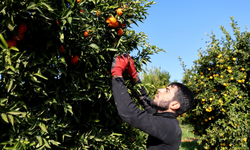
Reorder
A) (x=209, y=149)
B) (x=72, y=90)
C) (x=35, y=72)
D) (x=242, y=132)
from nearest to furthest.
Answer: (x=35, y=72)
(x=72, y=90)
(x=242, y=132)
(x=209, y=149)

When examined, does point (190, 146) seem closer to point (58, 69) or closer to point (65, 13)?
point (58, 69)

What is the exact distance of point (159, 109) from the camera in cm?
229

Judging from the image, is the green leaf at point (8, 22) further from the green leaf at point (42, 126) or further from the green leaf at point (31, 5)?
the green leaf at point (42, 126)

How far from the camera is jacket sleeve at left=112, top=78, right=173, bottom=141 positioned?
186cm

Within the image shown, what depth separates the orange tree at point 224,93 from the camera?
5824mm

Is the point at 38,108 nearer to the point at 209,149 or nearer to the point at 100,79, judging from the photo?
the point at 100,79

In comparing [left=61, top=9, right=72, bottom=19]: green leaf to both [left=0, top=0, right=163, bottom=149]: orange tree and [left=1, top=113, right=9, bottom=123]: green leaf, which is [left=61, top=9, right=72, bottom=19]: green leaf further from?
[left=1, top=113, right=9, bottom=123]: green leaf

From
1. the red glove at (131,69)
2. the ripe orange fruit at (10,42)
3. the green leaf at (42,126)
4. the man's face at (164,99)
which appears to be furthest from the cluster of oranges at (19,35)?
the man's face at (164,99)

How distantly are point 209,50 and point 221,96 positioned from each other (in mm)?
1789

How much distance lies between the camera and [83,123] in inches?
85.4

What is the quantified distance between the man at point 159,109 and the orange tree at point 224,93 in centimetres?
426

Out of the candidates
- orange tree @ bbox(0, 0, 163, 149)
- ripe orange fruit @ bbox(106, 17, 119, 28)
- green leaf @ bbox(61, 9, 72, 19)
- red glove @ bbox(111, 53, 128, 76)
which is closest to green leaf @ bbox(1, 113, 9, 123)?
orange tree @ bbox(0, 0, 163, 149)

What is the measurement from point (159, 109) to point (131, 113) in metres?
0.55

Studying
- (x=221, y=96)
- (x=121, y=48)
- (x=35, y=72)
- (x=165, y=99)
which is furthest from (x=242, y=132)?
(x=35, y=72)
